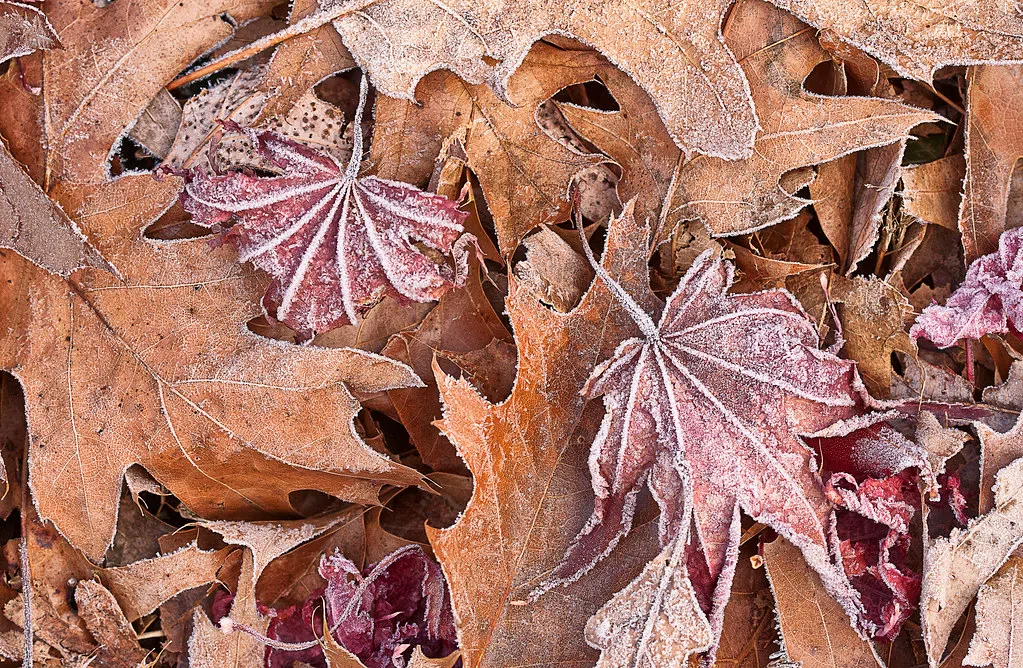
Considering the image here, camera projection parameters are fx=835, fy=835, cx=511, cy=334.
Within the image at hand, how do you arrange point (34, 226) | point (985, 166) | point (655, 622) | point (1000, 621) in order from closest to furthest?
1. point (655, 622)
2. point (34, 226)
3. point (1000, 621)
4. point (985, 166)

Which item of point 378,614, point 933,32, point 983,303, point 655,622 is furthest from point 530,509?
point 933,32

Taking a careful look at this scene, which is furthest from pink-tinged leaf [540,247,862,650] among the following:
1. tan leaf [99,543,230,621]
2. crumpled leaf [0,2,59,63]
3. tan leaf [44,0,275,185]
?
crumpled leaf [0,2,59,63]

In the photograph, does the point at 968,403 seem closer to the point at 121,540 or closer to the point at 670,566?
the point at 670,566

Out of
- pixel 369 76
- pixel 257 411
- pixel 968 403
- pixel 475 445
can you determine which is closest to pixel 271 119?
pixel 369 76

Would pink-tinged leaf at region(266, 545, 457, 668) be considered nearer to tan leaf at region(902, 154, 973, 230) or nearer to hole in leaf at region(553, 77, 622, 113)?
hole in leaf at region(553, 77, 622, 113)

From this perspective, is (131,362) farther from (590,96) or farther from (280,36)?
(590,96)

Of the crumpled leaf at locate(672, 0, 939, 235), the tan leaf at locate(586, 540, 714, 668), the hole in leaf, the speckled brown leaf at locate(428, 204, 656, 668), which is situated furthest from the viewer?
the hole in leaf

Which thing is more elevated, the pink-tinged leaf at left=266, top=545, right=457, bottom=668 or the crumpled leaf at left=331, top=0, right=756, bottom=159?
the crumpled leaf at left=331, top=0, right=756, bottom=159
